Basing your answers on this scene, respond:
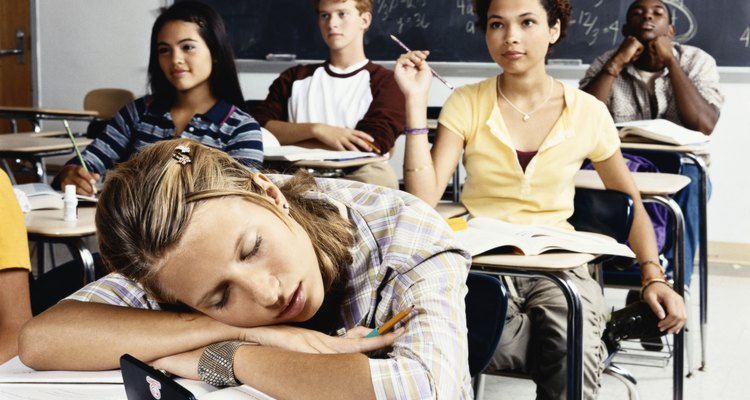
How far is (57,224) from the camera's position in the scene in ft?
6.73

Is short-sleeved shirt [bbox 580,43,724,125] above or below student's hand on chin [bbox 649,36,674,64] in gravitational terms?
below

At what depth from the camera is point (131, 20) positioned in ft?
21.6

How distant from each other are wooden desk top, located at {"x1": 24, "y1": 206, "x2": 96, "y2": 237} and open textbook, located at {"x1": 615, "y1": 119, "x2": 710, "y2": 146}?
6.69ft

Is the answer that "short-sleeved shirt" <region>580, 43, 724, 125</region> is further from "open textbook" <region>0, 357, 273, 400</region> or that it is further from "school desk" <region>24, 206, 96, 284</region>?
"open textbook" <region>0, 357, 273, 400</region>

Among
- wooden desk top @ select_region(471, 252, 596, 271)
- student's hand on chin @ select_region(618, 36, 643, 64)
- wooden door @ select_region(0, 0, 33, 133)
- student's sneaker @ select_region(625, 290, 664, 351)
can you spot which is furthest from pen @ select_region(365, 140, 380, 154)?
wooden door @ select_region(0, 0, 33, 133)

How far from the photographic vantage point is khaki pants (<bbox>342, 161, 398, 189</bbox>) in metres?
3.06

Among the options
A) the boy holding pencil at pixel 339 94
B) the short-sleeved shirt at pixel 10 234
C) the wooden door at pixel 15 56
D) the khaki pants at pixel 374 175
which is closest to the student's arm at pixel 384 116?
the boy holding pencil at pixel 339 94

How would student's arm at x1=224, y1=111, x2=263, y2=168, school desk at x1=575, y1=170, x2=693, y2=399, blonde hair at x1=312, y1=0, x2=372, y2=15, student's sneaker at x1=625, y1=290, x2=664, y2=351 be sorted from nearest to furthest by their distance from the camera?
school desk at x1=575, y1=170, x2=693, y2=399, student's arm at x1=224, y1=111, x2=263, y2=168, student's sneaker at x1=625, y1=290, x2=664, y2=351, blonde hair at x1=312, y1=0, x2=372, y2=15

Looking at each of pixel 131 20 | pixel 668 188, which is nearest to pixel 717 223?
pixel 668 188

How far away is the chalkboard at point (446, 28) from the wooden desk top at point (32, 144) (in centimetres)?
203

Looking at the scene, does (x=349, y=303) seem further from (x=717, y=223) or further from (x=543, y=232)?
(x=717, y=223)

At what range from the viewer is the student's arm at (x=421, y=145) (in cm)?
227

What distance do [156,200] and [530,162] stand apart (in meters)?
1.45

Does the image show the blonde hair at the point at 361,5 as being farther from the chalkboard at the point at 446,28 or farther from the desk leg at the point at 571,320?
the desk leg at the point at 571,320
